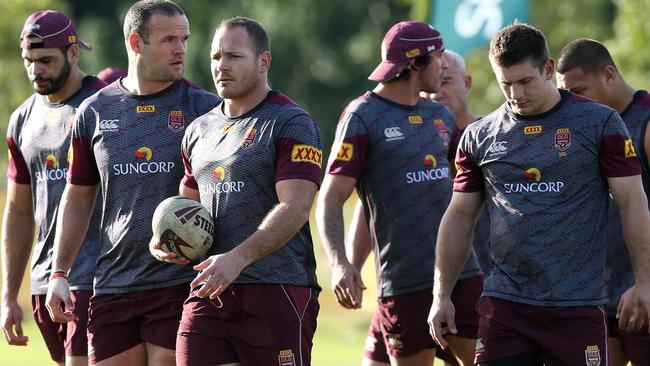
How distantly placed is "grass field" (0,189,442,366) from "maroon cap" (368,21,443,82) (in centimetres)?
671

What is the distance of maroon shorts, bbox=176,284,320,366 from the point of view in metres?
7.25

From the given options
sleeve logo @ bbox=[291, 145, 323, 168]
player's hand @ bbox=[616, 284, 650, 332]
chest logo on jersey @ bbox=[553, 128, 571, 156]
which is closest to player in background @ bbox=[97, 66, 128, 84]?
sleeve logo @ bbox=[291, 145, 323, 168]

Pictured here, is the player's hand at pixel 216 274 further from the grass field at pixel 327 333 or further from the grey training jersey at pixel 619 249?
the grass field at pixel 327 333

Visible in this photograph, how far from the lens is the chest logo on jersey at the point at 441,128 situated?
9141 millimetres

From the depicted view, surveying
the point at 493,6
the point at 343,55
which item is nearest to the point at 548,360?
the point at 493,6

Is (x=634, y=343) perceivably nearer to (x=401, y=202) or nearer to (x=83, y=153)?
(x=401, y=202)

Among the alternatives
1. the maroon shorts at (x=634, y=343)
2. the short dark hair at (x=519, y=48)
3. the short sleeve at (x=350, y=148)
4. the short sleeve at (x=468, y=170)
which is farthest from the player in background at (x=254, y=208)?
the maroon shorts at (x=634, y=343)

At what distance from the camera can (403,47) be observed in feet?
30.2

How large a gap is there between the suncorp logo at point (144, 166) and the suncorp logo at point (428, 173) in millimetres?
1749

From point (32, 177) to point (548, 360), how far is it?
3.59 m

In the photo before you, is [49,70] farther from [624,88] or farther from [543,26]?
[543,26]

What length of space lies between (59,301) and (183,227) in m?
1.15

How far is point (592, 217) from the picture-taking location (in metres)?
7.17

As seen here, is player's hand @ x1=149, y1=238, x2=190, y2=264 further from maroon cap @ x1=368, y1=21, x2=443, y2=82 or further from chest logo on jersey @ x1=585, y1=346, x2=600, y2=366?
maroon cap @ x1=368, y1=21, x2=443, y2=82
